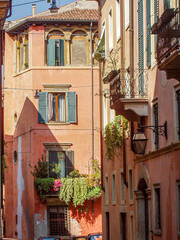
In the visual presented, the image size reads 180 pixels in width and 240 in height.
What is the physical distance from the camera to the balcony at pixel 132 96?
1973 cm

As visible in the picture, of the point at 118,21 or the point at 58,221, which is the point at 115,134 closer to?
the point at 118,21

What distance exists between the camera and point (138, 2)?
69.5 ft

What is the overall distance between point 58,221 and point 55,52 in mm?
9476

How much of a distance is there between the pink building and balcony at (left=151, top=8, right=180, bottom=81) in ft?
75.2

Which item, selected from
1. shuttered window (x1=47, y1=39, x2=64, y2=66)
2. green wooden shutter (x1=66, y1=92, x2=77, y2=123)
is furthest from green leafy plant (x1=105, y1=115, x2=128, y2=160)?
shuttered window (x1=47, y1=39, x2=64, y2=66)

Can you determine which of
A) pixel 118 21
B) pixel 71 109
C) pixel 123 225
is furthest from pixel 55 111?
pixel 123 225

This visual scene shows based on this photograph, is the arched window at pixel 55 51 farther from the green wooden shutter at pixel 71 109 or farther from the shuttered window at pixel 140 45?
the shuttered window at pixel 140 45

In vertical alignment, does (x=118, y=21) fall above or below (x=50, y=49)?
below

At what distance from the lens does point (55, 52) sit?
38844mm

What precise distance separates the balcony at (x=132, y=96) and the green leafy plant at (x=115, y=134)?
1662 mm

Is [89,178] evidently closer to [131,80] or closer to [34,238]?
[34,238]

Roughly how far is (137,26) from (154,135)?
4.07 metres

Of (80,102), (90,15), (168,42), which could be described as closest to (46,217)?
(80,102)

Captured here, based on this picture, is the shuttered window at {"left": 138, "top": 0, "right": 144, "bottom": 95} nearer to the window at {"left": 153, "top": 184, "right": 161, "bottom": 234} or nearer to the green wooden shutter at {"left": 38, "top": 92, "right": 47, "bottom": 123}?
the window at {"left": 153, "top": 184, "right": 161, "bottom": 234}
